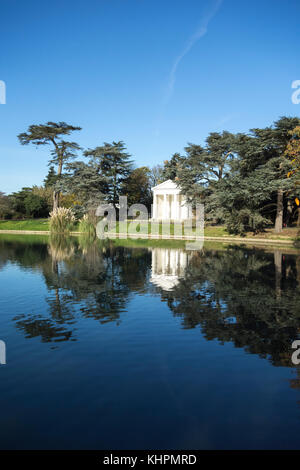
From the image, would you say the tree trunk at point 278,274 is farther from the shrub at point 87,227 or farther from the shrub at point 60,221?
the shrub at point 60,221

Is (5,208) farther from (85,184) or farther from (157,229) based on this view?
(157,229)

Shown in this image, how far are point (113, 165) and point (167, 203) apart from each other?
33.6 ft

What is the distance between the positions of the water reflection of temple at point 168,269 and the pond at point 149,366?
0.50 m

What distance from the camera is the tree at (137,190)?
48.2 meters

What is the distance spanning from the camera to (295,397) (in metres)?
4.23

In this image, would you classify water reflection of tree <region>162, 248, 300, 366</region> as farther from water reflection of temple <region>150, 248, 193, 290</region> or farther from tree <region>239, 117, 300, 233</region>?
tree <region>239, 117, 300, 233</region>

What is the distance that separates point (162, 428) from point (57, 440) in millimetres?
1040

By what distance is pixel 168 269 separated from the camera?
13953mm

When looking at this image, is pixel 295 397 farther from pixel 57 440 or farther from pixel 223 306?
pixel 223 306

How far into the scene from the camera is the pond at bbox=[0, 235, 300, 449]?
3516mm

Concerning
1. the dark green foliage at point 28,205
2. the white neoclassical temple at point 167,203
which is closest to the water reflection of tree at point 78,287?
the white neoclassical temple at point 167,203

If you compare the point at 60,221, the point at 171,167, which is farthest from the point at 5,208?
the point at 171,167
